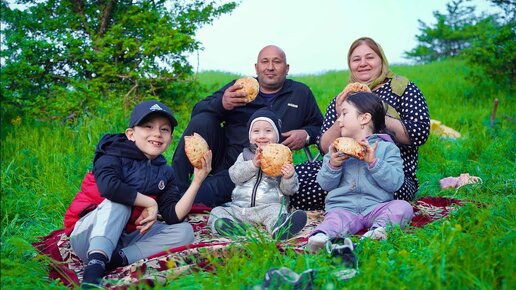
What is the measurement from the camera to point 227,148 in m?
A: 5.84

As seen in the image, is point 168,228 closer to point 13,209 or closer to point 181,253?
point 181,253

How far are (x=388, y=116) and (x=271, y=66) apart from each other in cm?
125

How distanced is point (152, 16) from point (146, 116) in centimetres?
530

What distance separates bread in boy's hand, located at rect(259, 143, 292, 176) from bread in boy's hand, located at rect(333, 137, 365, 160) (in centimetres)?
47

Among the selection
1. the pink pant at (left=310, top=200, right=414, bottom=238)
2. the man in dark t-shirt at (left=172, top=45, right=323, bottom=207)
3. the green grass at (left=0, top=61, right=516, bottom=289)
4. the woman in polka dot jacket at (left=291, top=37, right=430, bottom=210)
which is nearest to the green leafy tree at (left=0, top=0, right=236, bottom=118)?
the green grass at (left=0, top=61, right=516, bottom=289)

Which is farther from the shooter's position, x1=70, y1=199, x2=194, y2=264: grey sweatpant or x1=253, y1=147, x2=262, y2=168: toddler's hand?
x1=253, y1=147, x2=262, y2=168: toddler's hand

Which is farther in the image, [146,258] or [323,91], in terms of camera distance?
[323,91]

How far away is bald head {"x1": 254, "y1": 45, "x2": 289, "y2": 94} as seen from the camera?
5.63 meters

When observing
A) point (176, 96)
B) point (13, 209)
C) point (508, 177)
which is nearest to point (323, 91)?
point (176, 96)

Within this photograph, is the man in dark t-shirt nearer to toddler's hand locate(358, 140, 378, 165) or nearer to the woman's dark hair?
the woman's dark hair

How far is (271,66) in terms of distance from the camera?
562 cm

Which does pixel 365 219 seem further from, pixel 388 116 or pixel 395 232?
pixel 388 116

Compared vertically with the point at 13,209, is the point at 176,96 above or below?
above

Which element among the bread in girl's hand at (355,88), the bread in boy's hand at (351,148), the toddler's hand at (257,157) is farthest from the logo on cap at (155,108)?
the bread in girl's hand at (355,88)
